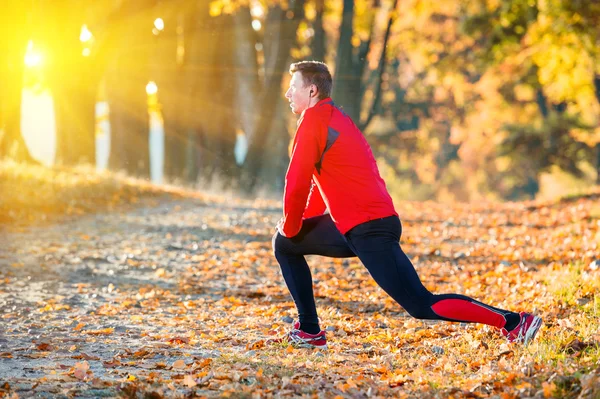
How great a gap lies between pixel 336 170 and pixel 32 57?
2402 centimetres

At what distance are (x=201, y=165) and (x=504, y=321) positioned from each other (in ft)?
70.2

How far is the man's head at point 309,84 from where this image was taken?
18.1 ft

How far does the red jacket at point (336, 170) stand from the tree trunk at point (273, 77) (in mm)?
18151

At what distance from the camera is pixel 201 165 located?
26.4m

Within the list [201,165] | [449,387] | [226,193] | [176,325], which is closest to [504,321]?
[449,387]

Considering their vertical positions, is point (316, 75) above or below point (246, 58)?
below

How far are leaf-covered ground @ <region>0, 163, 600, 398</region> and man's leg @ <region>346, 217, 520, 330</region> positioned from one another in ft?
1.12

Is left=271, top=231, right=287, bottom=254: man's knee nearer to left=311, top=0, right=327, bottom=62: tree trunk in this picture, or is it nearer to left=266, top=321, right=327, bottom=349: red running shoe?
left=266, top=321, right=327, bottom=349: red running shoe

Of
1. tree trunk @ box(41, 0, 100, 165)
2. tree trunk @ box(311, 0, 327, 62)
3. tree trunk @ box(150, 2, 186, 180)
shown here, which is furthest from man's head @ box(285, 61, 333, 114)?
tree trunk @ box(150, 2, 186, 180)

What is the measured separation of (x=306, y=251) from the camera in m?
5.89

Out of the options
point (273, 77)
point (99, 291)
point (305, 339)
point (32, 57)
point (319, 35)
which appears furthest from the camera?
point (32, 57)

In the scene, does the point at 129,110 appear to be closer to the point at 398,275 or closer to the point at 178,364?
the point at 178,364

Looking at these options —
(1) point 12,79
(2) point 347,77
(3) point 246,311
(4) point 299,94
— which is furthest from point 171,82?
(4) point 299,94

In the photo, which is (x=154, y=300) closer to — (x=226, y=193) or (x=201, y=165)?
(x=226, y=193)
